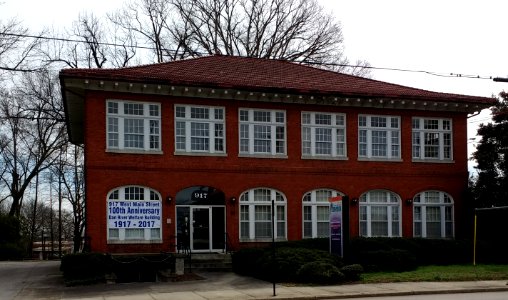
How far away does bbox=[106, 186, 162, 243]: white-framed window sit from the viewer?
27078mm

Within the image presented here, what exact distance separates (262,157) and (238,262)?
6.18 metres

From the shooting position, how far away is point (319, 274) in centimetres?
2119

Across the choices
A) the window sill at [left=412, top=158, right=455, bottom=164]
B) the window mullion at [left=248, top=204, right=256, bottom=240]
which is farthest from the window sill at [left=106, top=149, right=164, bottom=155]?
the window sill at [left=412, top=158, right=455, bottom=164]

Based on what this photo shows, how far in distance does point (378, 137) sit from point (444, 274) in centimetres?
1031

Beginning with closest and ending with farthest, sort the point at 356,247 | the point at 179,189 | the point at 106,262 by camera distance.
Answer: the point at 106,262 → the point at 356,247 → the point at 179,189

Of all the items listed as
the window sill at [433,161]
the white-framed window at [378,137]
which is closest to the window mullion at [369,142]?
the white-framed window at [378,137]

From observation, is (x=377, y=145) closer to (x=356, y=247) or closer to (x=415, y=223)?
(x=415, y=223)

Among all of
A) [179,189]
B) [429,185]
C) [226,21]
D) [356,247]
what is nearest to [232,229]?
[179,189]

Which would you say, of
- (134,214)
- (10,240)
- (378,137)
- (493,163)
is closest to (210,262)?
(134,214)

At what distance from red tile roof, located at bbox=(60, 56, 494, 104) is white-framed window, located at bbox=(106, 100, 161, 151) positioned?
56.4 inches

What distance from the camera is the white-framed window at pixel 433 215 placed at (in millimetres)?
32250

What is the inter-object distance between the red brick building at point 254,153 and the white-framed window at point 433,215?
0.07 meters

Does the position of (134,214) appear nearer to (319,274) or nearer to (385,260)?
(319,274)

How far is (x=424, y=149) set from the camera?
32.8 metres
